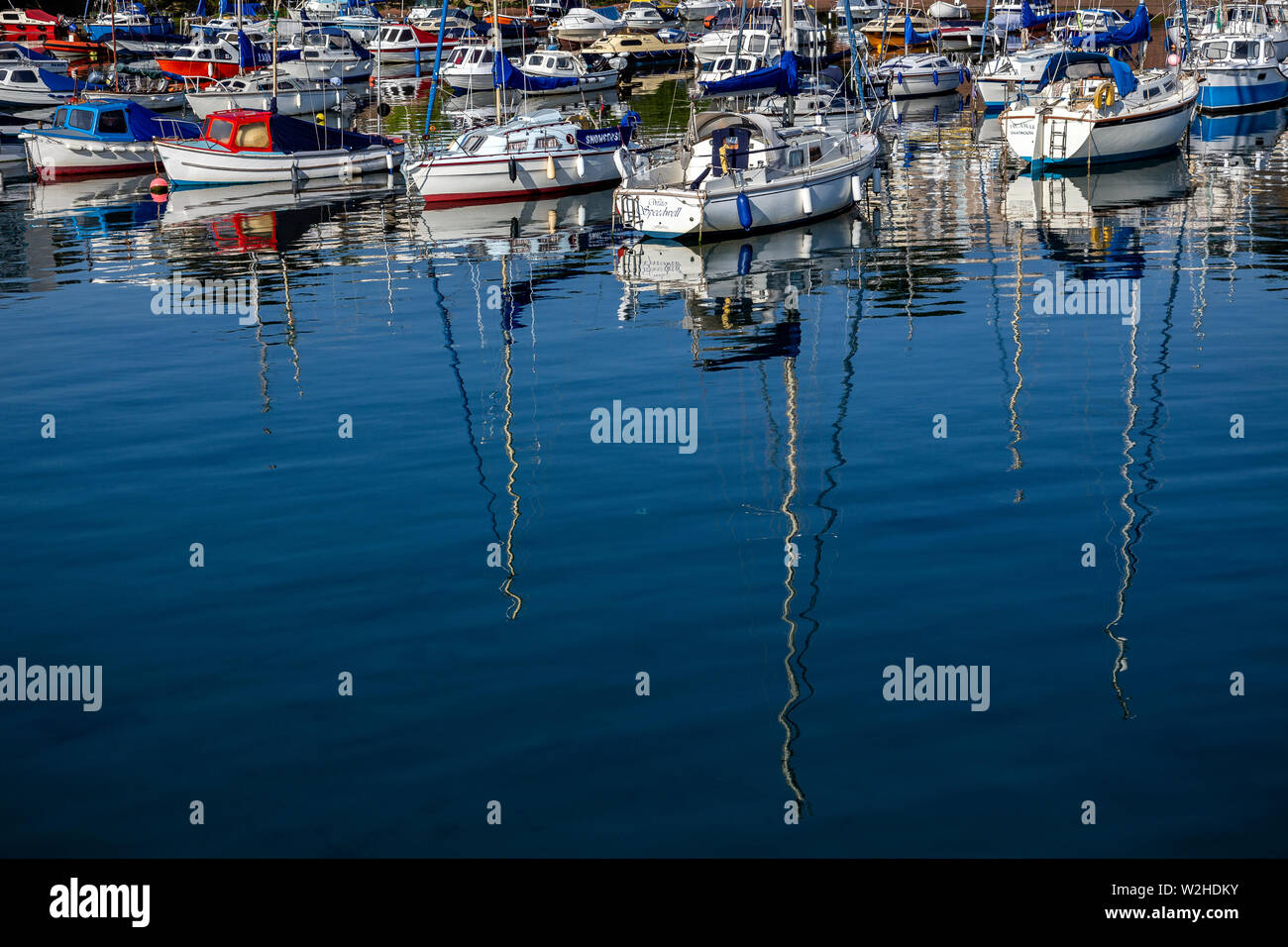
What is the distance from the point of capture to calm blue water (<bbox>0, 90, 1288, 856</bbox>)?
10133 mm

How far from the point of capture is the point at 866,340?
23172 mm

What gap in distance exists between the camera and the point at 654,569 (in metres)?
14.2

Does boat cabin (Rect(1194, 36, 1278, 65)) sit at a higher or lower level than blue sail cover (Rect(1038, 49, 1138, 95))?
higher

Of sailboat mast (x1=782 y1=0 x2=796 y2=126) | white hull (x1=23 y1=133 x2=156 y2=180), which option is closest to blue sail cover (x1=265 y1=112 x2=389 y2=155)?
white hull (x1=23 y1=133 x2=156 y2=180)

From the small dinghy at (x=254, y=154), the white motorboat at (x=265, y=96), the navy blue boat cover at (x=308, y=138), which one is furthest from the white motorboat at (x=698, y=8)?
the small dinghy at (x=254, y=154)

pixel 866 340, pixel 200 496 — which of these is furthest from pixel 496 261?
pixel 200 496

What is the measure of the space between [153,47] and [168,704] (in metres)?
81.6

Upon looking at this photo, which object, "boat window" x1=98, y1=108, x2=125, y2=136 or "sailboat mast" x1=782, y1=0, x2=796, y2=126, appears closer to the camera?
"sailboat mast" x1=782, y1=0, x2=796, y2=126

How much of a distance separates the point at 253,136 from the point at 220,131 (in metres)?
1.06

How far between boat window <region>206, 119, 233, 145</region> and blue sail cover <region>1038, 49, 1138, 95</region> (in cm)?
2631

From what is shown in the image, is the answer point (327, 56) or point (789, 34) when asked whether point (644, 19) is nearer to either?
point (327, 56)

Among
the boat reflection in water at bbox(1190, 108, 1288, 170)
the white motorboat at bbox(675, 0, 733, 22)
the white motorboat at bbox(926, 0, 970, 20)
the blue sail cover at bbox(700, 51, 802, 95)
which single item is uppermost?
the white motorboat at bbox(675, 0, 733, 22)

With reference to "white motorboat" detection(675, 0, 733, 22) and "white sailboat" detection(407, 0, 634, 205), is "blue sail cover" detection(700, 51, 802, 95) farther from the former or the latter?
"white motorboat" detection(675, 0, 733, 22)
